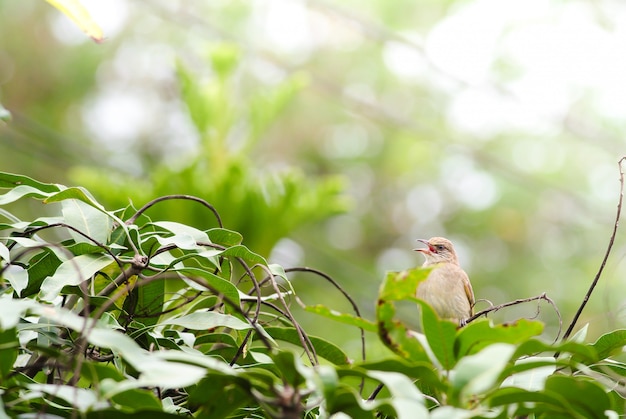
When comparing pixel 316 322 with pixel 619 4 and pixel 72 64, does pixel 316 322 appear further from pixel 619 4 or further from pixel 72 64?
pixel 619 4

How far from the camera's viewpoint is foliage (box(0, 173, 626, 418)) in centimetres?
61

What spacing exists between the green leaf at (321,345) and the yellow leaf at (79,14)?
45 centimetres

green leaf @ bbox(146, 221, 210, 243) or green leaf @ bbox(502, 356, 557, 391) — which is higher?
green leaf @ bbox(146, 221, 210, 243)

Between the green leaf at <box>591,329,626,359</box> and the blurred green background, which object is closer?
the green leaf at <box>591,329,626,359</box>

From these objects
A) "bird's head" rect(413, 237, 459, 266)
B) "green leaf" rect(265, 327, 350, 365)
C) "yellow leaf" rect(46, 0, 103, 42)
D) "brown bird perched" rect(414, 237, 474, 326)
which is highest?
A: "yellow leaf" rect(46, 0, 103, 42)

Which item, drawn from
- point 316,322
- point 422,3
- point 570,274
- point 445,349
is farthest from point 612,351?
point 422,3

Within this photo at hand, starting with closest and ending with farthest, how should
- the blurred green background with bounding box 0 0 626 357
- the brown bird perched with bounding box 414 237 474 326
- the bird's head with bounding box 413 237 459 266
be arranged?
the brown bird perched with bounding box 414 237 474 326 → the bird's head with bounding box 413 237 459 266 → the blurred green background with bounding box 0 0 626 357

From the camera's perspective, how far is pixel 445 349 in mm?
702

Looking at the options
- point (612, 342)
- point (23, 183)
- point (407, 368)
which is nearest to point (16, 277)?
point (23, 183)

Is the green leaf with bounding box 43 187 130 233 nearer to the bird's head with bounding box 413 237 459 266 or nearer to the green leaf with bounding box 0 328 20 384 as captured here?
the green leaf with bounding box 0 328 20 384

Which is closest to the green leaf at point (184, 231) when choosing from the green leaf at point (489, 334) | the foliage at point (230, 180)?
the green leaf at point (489, 334)

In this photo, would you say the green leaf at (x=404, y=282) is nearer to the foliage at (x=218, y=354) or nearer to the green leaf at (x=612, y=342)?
the foliage at (x=218, y=354)

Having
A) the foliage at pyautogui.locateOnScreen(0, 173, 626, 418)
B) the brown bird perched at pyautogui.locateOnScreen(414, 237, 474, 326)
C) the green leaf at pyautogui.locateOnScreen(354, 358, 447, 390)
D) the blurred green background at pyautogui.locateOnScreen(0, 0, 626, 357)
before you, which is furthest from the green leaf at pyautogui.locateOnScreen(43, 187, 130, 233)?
the blurred green background at pyautogui.locateOnScreen(0, 0, 626, 357)

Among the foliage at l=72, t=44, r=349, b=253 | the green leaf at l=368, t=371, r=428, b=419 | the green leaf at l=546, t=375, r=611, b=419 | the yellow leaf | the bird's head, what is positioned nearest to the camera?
the green leaf at l=368, t=371, r=428, b=419
